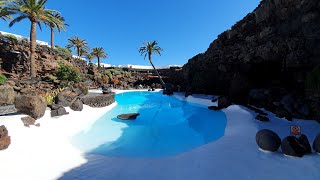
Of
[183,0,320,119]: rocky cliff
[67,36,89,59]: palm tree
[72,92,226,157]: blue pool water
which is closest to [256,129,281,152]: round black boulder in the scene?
[72,92,226,157]: blue pool water

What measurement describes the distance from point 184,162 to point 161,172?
45.4 inches

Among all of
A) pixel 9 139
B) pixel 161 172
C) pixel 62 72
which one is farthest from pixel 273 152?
pixel 62 72

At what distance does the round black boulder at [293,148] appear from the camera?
700 centimetres

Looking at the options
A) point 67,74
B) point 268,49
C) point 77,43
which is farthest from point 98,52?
point 268,49

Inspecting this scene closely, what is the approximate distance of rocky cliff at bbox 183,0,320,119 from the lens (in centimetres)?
1304

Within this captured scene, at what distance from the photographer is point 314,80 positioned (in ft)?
38.3

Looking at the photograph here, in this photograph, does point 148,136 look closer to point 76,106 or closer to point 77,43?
point 76,106

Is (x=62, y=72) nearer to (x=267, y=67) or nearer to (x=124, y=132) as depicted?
(x=124, y=132)

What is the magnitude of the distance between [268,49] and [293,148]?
12159 millimetres

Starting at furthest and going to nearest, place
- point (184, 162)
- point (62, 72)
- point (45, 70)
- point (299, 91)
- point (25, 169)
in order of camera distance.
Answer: point (45, 70)
point (62, 72)
point (299, 91)
point (184, 162)
point (25, 169)

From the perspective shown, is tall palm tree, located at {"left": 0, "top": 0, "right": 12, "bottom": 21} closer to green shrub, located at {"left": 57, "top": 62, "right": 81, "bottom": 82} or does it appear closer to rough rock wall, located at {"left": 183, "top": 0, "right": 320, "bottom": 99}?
green shrub, located at {"left": 57, "top": 62, "right": 81, "bottom": 82}

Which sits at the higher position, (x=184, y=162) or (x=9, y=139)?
(x=9, y=139)

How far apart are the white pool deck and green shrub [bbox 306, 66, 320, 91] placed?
112 inches

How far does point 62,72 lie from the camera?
23.1 metres
